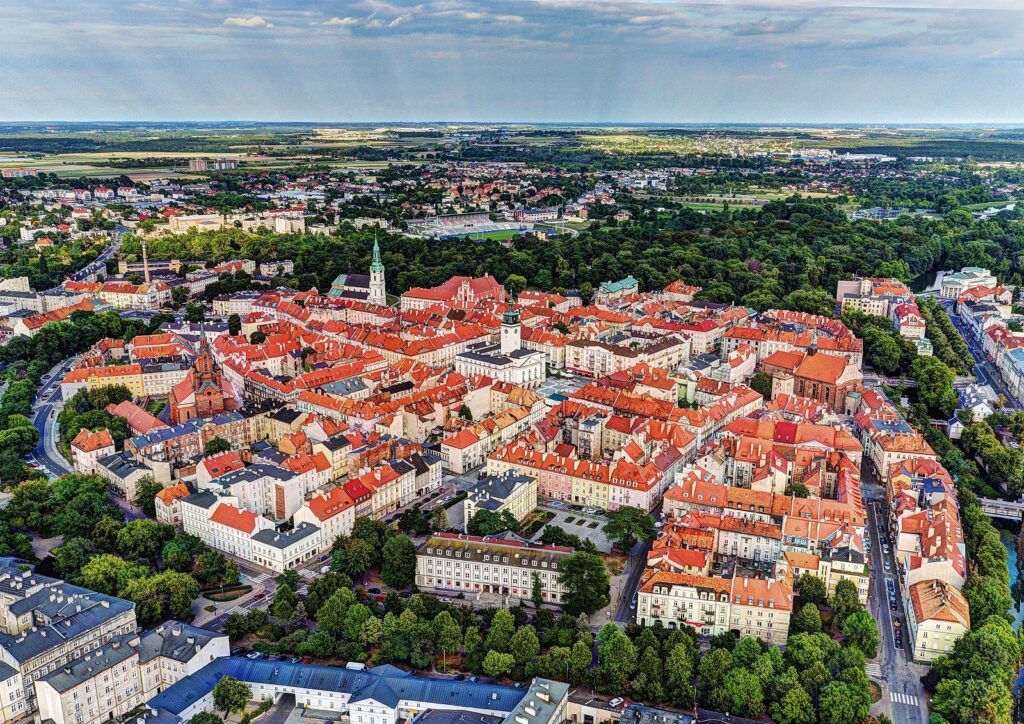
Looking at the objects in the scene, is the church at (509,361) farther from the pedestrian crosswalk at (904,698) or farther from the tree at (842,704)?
the tree at (842,704)

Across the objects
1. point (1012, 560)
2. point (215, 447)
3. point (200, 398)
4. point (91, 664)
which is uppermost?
point (200, 398)

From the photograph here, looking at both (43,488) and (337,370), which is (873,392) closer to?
(337,370)

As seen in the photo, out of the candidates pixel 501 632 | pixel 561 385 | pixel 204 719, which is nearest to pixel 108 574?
pixel 204 719

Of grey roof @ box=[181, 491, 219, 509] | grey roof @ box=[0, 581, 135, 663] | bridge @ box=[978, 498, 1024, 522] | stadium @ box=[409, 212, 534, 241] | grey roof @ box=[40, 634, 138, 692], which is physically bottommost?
bridge @ box=[978, 498, 1024, 522]

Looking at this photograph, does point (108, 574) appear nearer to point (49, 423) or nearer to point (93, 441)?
point (93, 441)

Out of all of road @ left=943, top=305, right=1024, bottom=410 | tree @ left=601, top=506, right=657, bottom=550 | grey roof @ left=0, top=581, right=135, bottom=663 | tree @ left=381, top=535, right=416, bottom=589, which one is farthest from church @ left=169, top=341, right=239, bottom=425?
road @ left=943, top=305, right=1024, bottom=410

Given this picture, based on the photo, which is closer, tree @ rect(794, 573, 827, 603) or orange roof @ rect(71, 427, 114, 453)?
tree @ rect(794, 573, 827, 603)

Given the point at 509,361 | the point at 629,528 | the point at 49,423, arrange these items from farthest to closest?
the point at 509,361 → the point at 49,423 → the point at 629,528

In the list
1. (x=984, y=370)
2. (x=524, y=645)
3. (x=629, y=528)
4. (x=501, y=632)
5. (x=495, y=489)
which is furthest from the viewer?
(x=984, y=370)

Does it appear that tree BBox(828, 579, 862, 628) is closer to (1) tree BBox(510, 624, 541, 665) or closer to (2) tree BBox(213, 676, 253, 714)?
(1) tree BBox(510, 624, 541, 665)
